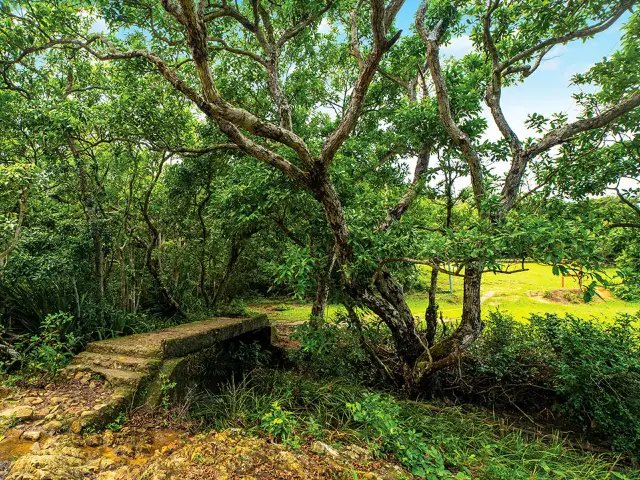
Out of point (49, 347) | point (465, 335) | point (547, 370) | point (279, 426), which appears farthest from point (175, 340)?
point (547, 370)

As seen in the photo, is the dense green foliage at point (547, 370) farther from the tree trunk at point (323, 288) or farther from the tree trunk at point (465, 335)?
the tree trunk at point (465, 335)

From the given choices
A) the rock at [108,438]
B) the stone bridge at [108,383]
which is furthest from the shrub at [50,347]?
the rock at [108,438]

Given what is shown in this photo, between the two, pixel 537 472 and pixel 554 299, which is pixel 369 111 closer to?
pixel 537 472

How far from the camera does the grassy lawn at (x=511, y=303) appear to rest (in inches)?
361

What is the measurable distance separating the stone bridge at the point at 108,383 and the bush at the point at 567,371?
151 inches

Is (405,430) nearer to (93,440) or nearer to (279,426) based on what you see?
(279,426)

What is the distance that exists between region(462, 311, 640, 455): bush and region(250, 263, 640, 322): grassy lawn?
3361 mm

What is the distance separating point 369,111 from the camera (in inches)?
275

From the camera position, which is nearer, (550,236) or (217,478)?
(217,478)

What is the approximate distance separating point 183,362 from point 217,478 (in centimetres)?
225

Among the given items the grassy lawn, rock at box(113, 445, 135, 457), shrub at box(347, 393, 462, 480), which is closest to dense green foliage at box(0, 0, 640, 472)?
shrub at box(347, 393, 462, 480)

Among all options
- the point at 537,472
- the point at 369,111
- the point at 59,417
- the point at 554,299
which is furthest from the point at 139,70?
the point at 554,299

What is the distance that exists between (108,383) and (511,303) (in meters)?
11.7

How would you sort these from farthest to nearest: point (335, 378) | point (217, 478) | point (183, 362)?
1. point (335, 378)
2. point (183, 362)
3. point (217, 478)
